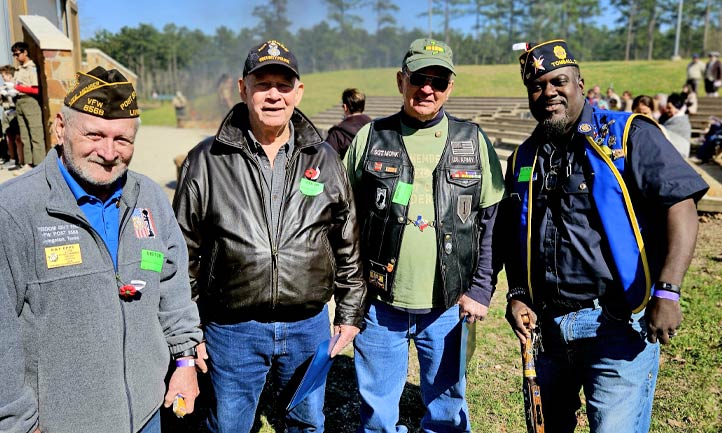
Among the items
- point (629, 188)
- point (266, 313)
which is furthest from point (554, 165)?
point (266, 313)

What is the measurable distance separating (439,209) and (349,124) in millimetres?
3590

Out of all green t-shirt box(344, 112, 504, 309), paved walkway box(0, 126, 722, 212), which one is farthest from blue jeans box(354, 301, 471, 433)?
paved walkway box(0, 126, 722, 212)

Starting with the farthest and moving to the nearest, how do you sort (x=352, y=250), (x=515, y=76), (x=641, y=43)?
(x=641, y=43)
(x=515, y=76)
(x=352, y=250)

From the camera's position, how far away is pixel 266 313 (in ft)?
7.88

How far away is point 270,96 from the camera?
7.84ft

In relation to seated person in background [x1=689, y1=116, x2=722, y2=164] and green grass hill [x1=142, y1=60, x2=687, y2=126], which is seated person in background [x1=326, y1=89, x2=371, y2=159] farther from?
green grass hill [x1=142, y1=60, x2=687, y2=126]

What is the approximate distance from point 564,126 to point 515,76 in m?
34.8

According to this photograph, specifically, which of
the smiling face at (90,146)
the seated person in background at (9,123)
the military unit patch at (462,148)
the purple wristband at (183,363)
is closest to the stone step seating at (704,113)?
the military unit patch at (462,148)

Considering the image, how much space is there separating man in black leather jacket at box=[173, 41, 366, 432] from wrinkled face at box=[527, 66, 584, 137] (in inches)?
39.0

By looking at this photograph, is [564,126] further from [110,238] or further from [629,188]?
[110,238]

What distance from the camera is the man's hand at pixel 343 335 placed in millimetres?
2509

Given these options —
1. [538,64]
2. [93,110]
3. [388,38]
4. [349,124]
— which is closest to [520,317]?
[538,64]

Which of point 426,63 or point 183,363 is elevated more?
point 426,63

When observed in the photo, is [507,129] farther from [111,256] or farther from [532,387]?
[111,256]
